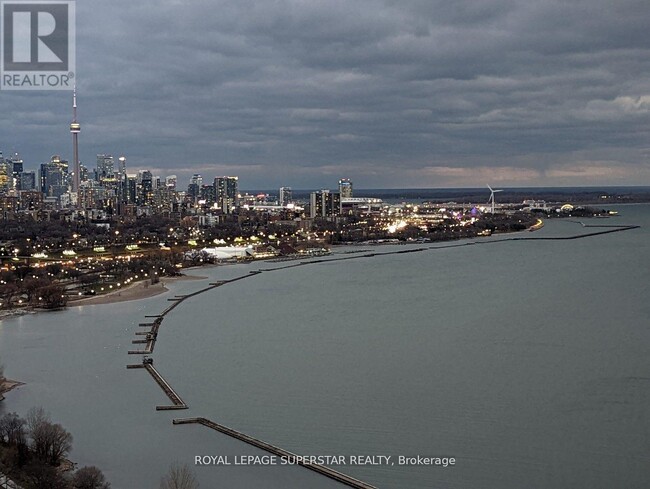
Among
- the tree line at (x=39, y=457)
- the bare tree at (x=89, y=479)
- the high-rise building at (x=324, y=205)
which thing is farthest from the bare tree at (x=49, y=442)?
the high-rise building at (x=324, y=205)

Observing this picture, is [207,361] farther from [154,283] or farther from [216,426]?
[154,283]


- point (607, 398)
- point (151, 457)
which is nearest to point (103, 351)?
point (151, 457)

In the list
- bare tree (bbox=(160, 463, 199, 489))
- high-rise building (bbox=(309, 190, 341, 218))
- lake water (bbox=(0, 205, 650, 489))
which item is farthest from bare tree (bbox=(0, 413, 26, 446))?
high-rise building (bbox=(309, 190, 341, 218))

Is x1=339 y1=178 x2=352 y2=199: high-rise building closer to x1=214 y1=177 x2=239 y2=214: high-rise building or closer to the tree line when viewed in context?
x1=214 y1=177 x2=239 y2=214: high-rise building

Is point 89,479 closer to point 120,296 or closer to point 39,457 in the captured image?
point 39,457

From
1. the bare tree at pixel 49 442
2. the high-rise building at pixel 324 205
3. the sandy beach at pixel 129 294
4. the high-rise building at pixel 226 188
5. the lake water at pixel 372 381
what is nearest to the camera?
the bare tree at pixel 49 442

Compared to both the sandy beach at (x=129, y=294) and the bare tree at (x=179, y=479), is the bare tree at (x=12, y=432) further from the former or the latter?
the sandy beach at (x=129, y=294)
